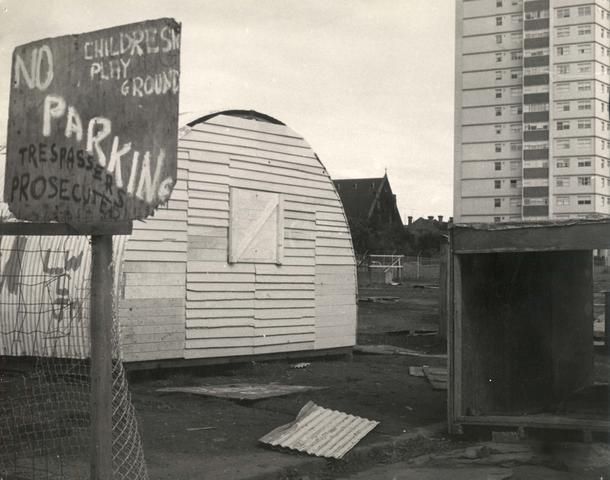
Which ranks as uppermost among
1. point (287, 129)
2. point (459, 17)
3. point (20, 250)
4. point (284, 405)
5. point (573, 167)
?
point (459, 17)

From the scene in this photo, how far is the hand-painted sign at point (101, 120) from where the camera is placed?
11.5 feet

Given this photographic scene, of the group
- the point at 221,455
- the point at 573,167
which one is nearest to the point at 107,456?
the point at 221,455

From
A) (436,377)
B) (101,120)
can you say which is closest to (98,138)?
(101,120)

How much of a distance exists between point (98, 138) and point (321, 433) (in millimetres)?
4859

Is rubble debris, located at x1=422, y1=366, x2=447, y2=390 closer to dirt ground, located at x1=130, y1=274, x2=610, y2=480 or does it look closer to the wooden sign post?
dirt ground, located at x1=130, y1=274, x2=610, y2=480

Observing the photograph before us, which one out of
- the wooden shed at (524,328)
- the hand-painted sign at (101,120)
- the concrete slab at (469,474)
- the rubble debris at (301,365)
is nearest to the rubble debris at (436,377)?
the wooden shed at (524,328)

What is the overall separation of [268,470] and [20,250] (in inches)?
263

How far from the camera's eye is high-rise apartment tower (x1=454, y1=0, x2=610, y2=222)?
73.4 metres

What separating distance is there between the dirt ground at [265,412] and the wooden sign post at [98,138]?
3.10m

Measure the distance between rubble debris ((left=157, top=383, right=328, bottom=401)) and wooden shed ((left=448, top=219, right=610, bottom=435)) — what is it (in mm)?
2785

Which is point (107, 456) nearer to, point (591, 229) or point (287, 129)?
point (591, 229)

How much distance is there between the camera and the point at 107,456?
3.66m

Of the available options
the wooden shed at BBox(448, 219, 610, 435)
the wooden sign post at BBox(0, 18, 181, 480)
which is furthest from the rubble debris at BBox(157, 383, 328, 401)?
the wooden sign post at BBox(0, 18, 181, 480)

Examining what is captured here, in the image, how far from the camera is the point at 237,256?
12.9 meters
